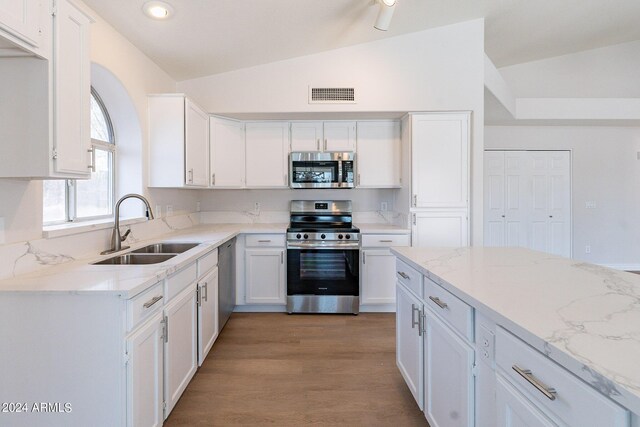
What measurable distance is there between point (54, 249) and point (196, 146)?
159 centimetres

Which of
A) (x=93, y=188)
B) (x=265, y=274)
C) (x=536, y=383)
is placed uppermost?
(x=93, y=188)

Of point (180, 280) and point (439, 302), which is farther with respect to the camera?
point (180, 280)

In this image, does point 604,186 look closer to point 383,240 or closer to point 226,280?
point 383,240

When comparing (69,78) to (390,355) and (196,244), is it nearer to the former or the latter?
(196,244)

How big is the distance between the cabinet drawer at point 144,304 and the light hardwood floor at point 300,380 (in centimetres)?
77

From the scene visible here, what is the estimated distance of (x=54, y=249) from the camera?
1.74 meters

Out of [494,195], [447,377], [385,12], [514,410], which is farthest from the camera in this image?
[494,195]

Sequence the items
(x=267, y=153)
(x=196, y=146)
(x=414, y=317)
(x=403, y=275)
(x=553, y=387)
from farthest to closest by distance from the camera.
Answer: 1. (x=267, y=153)
2. (x=196, y=146)
3. (x=403, y=275)
4. (x=414, y=317)
5. (x=553, y=387)

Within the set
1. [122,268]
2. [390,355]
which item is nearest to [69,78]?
[122,268]

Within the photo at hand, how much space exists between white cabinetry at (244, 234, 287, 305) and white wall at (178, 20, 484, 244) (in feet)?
4.60

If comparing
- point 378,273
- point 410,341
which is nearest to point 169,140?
point 378,273

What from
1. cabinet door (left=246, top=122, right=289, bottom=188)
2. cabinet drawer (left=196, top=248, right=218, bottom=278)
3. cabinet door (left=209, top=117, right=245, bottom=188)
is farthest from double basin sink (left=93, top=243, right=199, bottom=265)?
cabinet door (left=246, top=122, right=289, bottom=188)

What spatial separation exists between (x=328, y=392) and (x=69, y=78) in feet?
7.33

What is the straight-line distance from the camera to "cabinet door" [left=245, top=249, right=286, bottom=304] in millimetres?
3359
